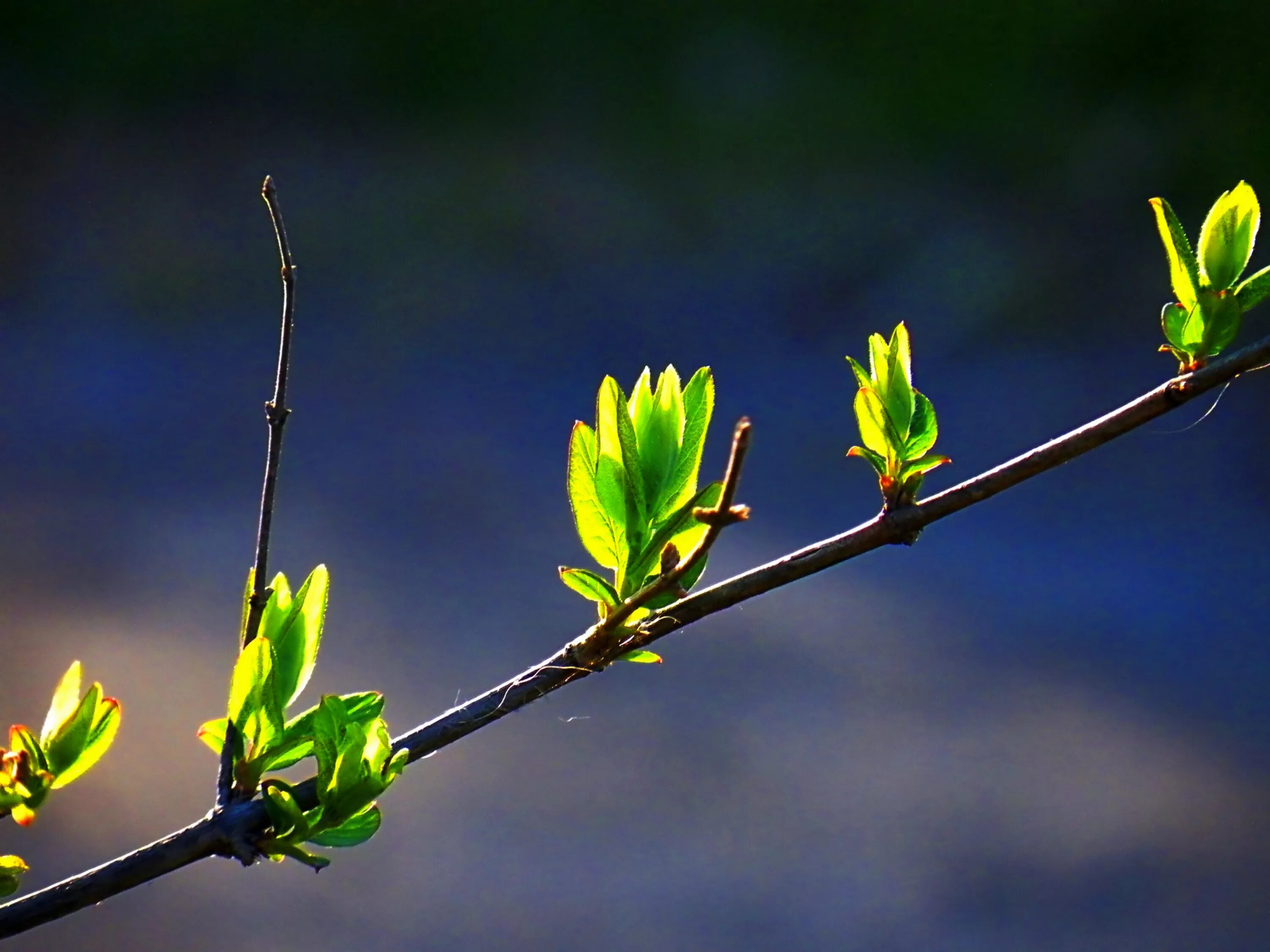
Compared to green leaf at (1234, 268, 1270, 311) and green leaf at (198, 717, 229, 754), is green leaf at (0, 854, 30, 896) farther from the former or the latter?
green leaf at (1234, 268, 1270, 311)

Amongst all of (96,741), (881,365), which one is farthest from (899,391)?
(96,741)

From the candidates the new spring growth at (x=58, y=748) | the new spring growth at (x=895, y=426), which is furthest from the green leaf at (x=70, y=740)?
the new spring growth at (x=895, y=426)

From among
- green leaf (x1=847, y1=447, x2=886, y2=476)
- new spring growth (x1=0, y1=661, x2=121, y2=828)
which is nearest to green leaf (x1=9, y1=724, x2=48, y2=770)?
new spring growth (x1=0, y1=661, x2=121, y2=828)

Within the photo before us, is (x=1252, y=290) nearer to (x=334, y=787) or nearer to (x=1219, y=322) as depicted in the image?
(x=1219, y=322)

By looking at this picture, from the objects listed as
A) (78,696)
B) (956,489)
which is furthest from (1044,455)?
(78,696)

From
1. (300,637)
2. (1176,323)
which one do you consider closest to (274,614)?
(300,637)

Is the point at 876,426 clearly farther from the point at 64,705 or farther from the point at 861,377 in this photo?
the point at 64,705
